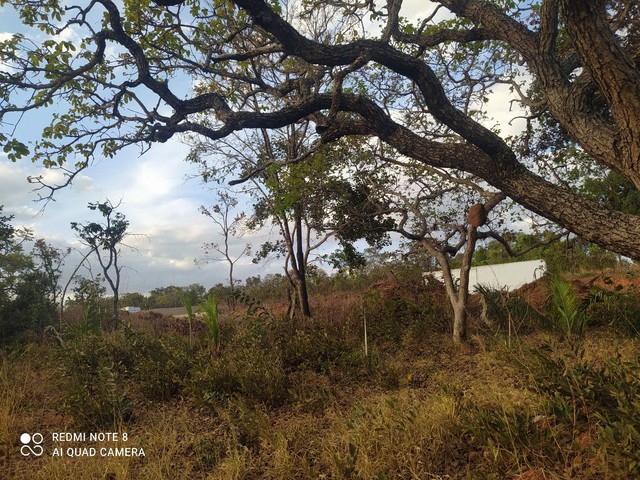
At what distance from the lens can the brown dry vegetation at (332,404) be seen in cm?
294

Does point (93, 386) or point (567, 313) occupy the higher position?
point (567, 313)

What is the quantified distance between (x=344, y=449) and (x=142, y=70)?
4.90 m

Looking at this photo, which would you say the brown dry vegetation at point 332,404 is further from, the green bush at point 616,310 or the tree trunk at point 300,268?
the tree trunk at point 300,268

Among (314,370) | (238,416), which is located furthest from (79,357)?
(314,370)

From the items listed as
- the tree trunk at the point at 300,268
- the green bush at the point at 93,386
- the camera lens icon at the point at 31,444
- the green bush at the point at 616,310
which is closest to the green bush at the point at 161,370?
the green bush at the point at 93,386

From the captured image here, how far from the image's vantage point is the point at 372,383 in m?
5.22

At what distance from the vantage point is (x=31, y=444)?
4.18 metres

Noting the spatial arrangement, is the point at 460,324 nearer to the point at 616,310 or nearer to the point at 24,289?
the point at 616,310

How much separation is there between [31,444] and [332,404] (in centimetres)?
304

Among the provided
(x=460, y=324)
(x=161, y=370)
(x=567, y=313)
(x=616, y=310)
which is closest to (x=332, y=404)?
(x=161, y=370)

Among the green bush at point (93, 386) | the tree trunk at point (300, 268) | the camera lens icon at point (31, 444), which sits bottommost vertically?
the camera lens icon at point (31, 444)

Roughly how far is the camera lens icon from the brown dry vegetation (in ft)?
0.26

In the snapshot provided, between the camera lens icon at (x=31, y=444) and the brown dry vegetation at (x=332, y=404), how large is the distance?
80 mm

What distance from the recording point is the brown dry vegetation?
2.94 metres
